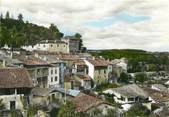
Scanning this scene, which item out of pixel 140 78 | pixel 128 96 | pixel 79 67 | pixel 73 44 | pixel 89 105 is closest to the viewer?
pixel 89 105

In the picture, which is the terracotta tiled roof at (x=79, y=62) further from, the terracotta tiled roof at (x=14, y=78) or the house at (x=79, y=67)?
the terracotta tiled roof at (x=14, y=78)

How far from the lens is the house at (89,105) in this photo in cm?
4934

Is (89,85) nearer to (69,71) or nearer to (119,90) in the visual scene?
(69,71)

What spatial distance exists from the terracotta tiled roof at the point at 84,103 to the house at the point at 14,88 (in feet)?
21.9

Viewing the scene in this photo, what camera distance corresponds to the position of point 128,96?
64.8 meters

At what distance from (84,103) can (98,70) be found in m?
38.7

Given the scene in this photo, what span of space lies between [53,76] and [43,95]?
62.3ft

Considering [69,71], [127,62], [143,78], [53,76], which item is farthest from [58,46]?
[53,76]

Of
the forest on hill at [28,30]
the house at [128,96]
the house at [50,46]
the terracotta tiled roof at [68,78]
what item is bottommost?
the house at [128,96]

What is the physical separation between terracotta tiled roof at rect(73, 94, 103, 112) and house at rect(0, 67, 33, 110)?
6663 millimetres

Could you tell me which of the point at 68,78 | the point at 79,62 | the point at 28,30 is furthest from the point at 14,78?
the point at 28,30

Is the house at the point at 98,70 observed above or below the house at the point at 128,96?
above

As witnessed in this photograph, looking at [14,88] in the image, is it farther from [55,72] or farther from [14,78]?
[55,72]

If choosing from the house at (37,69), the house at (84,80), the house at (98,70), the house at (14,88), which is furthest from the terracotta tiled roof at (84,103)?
the house at (98,70)
